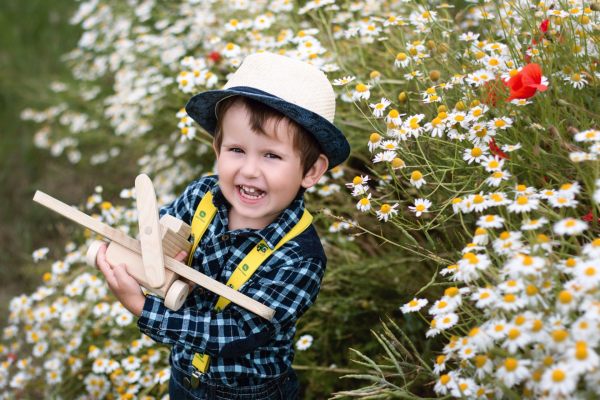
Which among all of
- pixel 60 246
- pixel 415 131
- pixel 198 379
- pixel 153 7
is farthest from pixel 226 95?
pixel 153 7

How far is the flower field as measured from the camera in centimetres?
100

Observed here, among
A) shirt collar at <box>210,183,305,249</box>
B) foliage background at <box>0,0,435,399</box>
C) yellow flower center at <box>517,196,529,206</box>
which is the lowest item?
foliage background at <box>0,0,435,399</box>

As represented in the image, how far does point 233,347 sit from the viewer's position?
4.25 feet

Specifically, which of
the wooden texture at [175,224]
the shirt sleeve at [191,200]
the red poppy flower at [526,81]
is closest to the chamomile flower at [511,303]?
the red poppy flower at [526,81]

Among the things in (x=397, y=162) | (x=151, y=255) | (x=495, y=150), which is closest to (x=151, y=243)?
(x=151, y=255)

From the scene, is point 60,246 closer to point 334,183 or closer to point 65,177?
point 65,177

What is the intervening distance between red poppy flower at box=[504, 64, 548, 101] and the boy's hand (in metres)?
1.04

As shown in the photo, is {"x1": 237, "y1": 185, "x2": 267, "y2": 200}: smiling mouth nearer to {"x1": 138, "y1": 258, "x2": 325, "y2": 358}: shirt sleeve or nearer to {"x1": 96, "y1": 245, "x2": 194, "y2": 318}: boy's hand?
{"x1": 138, "y1": 258, "x2": 325, "y2": 358}: shirt sleeve

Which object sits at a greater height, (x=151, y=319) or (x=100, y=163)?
(x=151, y=319)

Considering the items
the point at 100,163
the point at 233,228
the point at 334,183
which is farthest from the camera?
the point at 100,163

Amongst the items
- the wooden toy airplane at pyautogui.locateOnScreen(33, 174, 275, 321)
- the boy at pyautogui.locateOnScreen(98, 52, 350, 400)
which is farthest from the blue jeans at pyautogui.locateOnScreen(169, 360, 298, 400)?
the wooden toy airplane at pyautogui.locateOnScreen(33, 174, 275, 321)

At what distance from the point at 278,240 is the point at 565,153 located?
76 centimetres

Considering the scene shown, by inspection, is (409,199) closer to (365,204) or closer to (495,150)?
(365,204)

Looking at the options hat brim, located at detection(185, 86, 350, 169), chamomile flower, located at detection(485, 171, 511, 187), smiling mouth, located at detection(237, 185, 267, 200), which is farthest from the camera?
smiling mouth, located at detection(237, 185, 267, 200)
